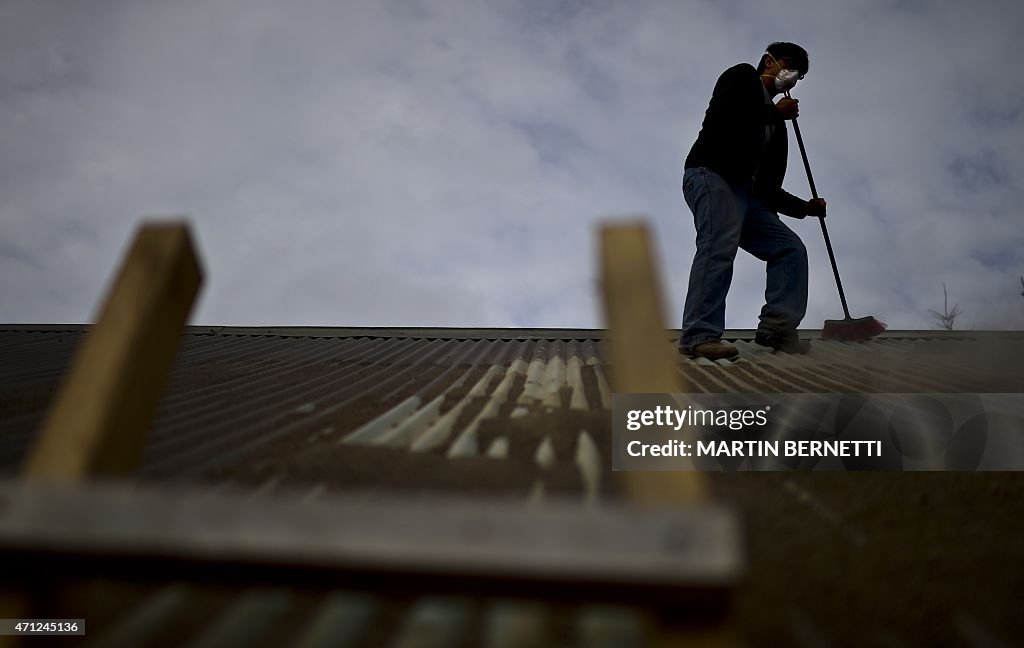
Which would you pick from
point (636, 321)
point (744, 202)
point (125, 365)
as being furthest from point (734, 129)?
point (125, 365)

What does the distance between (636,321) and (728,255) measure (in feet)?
8.91

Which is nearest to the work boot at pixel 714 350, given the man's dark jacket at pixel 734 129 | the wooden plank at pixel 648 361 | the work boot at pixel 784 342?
the work boot at pixel 784 342

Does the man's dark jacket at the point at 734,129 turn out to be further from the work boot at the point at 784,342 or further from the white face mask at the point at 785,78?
the work boot at the point at 784,342

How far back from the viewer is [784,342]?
3982 millimetres

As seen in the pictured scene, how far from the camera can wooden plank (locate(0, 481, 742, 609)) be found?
663mm

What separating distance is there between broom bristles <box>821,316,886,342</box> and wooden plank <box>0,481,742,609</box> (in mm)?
4671

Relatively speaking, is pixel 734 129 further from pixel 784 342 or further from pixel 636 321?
pixel 636 321

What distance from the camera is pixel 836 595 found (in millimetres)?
1132

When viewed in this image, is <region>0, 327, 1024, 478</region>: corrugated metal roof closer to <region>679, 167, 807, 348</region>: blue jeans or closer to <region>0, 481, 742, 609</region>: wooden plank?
<region>679, 167, 807, 348</region>: blue jeans

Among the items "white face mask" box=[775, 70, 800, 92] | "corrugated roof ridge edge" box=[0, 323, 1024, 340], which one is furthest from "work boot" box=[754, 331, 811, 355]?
"white face mask" box=[775, 70, 800, 92]

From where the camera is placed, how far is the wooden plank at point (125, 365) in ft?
2.93

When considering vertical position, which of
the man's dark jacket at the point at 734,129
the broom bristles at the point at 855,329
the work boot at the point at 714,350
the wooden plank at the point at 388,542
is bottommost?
the wooden plank at the point at 388,542

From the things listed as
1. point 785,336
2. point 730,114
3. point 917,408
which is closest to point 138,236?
point 917,408

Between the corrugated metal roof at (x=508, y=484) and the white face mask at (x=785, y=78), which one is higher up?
the white face mask at (x=785, y=78)
